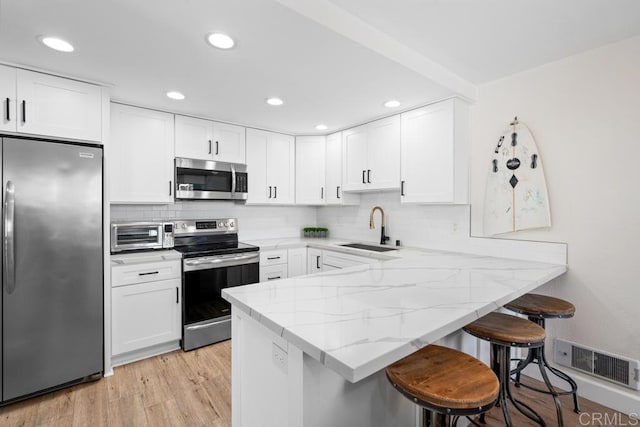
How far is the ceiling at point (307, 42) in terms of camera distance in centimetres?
153

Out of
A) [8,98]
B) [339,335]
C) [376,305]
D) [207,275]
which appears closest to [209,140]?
[207,275]

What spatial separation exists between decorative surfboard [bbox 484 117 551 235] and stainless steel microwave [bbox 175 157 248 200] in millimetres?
2446

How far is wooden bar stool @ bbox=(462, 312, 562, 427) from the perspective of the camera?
58.5 inches

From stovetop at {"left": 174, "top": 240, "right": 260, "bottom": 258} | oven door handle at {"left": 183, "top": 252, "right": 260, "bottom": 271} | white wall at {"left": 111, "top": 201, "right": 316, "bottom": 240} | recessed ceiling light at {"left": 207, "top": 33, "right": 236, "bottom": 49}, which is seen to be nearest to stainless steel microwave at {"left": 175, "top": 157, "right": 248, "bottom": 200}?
white wall at {"left": 111, "top": 201, "right": 316, "bottom": 240}

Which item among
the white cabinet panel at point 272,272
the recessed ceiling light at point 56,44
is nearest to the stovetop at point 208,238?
the white cabinet panel at point 272,272

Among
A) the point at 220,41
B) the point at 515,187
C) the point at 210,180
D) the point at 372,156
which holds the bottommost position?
the point at 515,187

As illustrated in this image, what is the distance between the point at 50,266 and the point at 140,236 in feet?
2.61

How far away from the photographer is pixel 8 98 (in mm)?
1968

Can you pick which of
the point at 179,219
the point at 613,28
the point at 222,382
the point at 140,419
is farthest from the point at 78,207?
the point at 613,28

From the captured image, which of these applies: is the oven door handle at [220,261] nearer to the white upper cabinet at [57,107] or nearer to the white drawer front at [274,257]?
the white drawer front at [274,257]

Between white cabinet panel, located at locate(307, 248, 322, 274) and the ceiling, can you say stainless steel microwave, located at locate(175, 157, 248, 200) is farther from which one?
white cabinet panel, located at locate(307, 248, 322, 274)

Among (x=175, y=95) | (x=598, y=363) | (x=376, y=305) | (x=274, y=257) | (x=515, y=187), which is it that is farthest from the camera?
(x=274, y=257)

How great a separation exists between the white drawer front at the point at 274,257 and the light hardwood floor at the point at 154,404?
3.67 feet

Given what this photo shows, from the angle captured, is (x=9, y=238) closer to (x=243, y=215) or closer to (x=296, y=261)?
(x=243, y=215)
